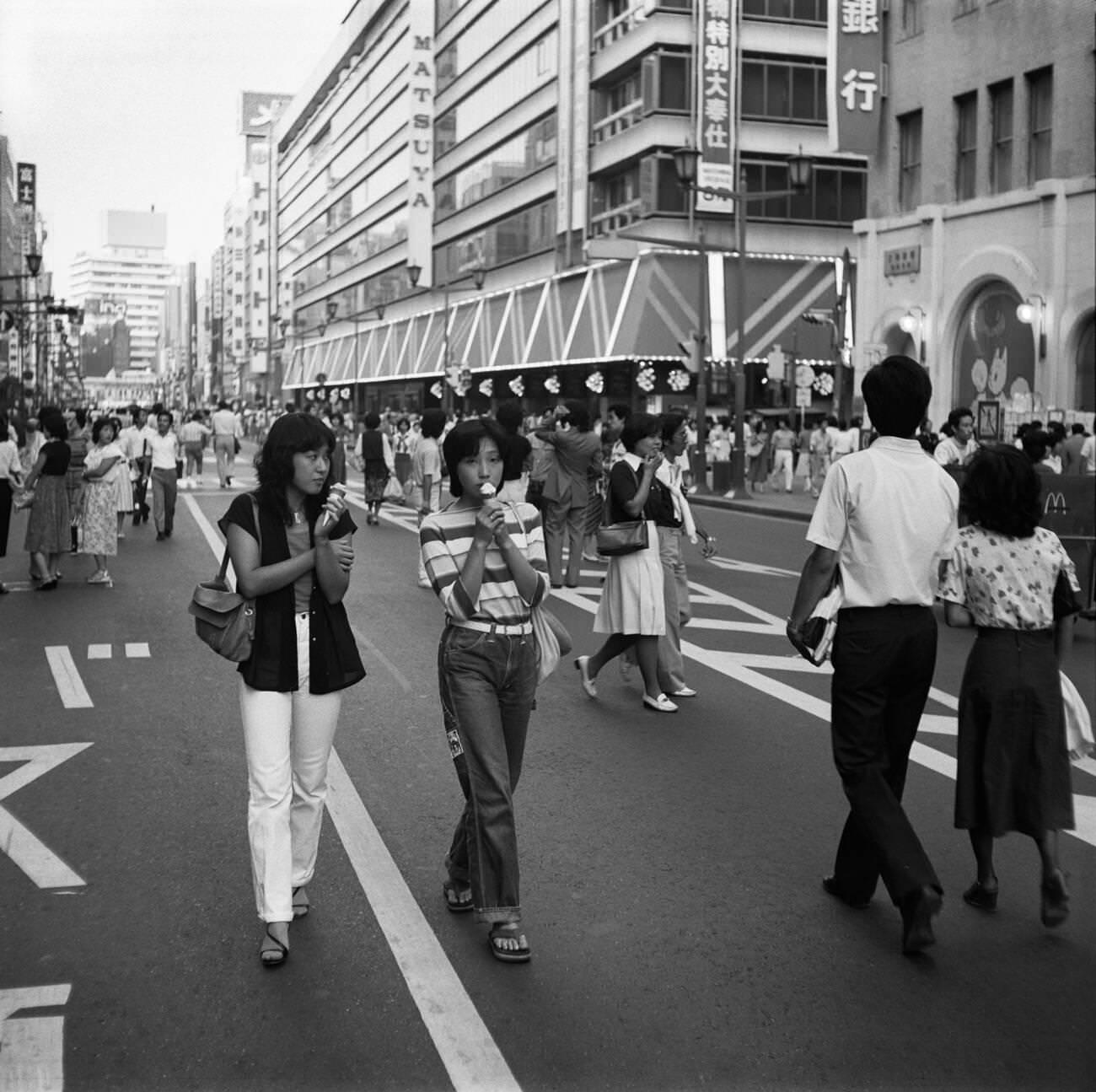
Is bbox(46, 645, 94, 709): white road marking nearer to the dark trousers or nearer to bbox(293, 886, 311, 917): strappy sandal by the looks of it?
bbox(293, 886, 311, 917): strappy sandal

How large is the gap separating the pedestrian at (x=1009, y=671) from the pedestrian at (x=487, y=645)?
61.0 inches

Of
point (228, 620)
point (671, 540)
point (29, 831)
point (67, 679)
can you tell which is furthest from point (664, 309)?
point (228, 620)

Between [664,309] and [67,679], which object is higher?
[664,309]

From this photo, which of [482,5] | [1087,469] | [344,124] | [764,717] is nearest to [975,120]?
[1087,469]

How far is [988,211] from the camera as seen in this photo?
32938 millimetres

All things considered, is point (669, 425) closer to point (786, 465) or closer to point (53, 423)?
A: point (53, 423)

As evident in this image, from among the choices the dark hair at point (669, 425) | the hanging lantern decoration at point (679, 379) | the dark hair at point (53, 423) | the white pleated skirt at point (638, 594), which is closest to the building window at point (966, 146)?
the hanging lantern decoration at point (679, 379)

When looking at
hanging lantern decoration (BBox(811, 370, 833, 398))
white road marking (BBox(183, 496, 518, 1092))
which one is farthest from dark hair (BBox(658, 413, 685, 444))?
hanging lantern decoration (BBox(811, 370, 833, 398))

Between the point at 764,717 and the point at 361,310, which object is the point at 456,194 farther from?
the point at 764,717

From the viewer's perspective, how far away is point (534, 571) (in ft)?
16.2

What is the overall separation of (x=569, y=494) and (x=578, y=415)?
0.99 metres

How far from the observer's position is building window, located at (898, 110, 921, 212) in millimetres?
35656

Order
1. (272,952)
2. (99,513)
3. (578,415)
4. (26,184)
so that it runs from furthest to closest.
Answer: (26,184) < (99,513) < (578,415) < (272,952)

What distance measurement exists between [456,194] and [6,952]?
7187 cm
